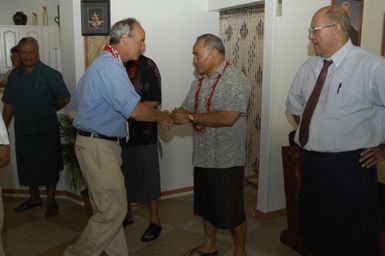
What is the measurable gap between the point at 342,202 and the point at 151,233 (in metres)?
1.56

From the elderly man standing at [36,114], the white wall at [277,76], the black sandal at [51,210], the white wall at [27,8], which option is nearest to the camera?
the white wall at [277,76]

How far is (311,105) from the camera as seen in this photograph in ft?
6.55

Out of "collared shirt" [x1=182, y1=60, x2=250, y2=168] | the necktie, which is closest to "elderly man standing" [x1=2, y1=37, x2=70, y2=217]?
"collared shirt" [x1=182, y1=60, x2=250, y2=168]

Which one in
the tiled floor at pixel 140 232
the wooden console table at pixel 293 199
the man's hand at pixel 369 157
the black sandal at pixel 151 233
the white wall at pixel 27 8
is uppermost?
the white wall at pixel 27 8

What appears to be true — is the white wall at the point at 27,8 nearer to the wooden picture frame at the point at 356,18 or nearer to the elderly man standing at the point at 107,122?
the elderly man standing at the point at 107,122

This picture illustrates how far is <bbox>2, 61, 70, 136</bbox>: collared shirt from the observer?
10.8 feet

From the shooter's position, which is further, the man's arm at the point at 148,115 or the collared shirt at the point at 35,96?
the collared shirt at the point at 35,96

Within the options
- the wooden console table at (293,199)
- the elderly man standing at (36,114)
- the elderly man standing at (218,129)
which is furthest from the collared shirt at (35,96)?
A: the wooden console table at (293,199)

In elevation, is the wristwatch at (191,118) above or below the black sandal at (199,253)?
above

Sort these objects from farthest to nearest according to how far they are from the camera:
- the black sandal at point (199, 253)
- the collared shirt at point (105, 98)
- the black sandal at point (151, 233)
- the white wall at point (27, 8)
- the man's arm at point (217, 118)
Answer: the white wall at point (27, 8), the black sandal at point (151, 233), the black sandal at point (199, 253), the man's arm at point (217, 118), the collared shirt at point (105, 98)

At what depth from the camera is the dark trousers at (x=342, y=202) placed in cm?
192

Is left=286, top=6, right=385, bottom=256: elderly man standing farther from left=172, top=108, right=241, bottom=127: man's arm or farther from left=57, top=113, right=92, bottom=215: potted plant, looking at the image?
left=57, top=113, right=92, bottom=215: potted plant

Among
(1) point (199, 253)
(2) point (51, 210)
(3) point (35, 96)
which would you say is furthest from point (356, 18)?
(2) point (51, 210)

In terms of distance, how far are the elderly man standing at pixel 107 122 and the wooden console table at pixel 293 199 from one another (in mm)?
1032
